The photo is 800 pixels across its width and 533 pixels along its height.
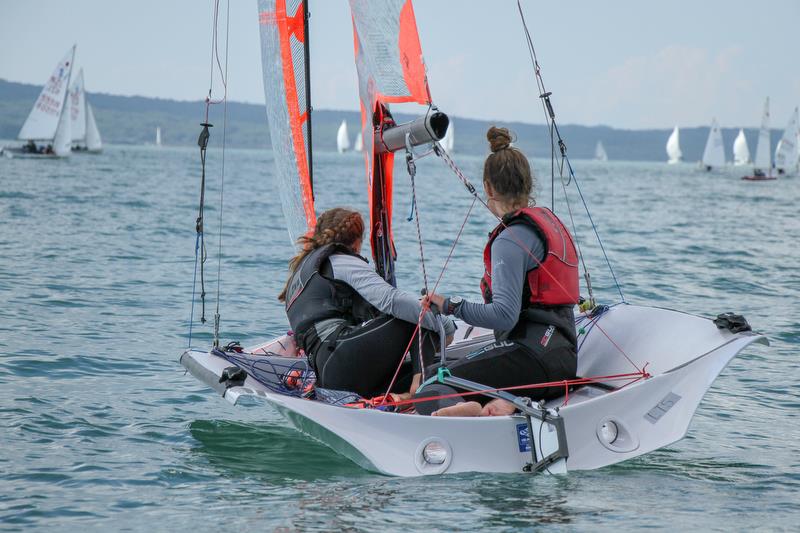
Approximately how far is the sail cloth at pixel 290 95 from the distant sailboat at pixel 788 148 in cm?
5217

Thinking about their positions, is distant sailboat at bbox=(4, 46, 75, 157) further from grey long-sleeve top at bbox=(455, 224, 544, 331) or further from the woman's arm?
grey long-sleeve top at bbox=(455, 224, 544, 331)

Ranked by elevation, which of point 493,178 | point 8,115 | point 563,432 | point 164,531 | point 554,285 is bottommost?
point 164,531

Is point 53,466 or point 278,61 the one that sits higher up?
point 278,61

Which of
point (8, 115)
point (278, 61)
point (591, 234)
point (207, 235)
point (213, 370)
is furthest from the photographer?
point (8, 115)

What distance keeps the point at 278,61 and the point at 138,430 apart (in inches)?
91.9

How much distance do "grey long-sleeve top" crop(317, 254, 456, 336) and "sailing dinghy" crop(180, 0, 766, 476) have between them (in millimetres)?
286

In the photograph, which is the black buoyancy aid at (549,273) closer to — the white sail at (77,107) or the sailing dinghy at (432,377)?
the sailing dinghy at (432,377)

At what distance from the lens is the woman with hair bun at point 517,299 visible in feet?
12.1

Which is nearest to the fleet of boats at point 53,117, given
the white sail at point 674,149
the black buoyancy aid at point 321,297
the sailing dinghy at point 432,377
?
the sailing dinghy at point 432,377

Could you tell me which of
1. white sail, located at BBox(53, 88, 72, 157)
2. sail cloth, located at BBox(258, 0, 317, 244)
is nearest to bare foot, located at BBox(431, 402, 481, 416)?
sail cloth, located at BBox(258, 0, 317, 244)

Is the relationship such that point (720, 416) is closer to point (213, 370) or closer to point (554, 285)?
point (554, 285)

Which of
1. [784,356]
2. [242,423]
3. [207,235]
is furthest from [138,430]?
[207,235]

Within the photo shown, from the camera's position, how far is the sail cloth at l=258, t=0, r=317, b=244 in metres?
5.64

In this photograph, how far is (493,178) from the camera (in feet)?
12.5
